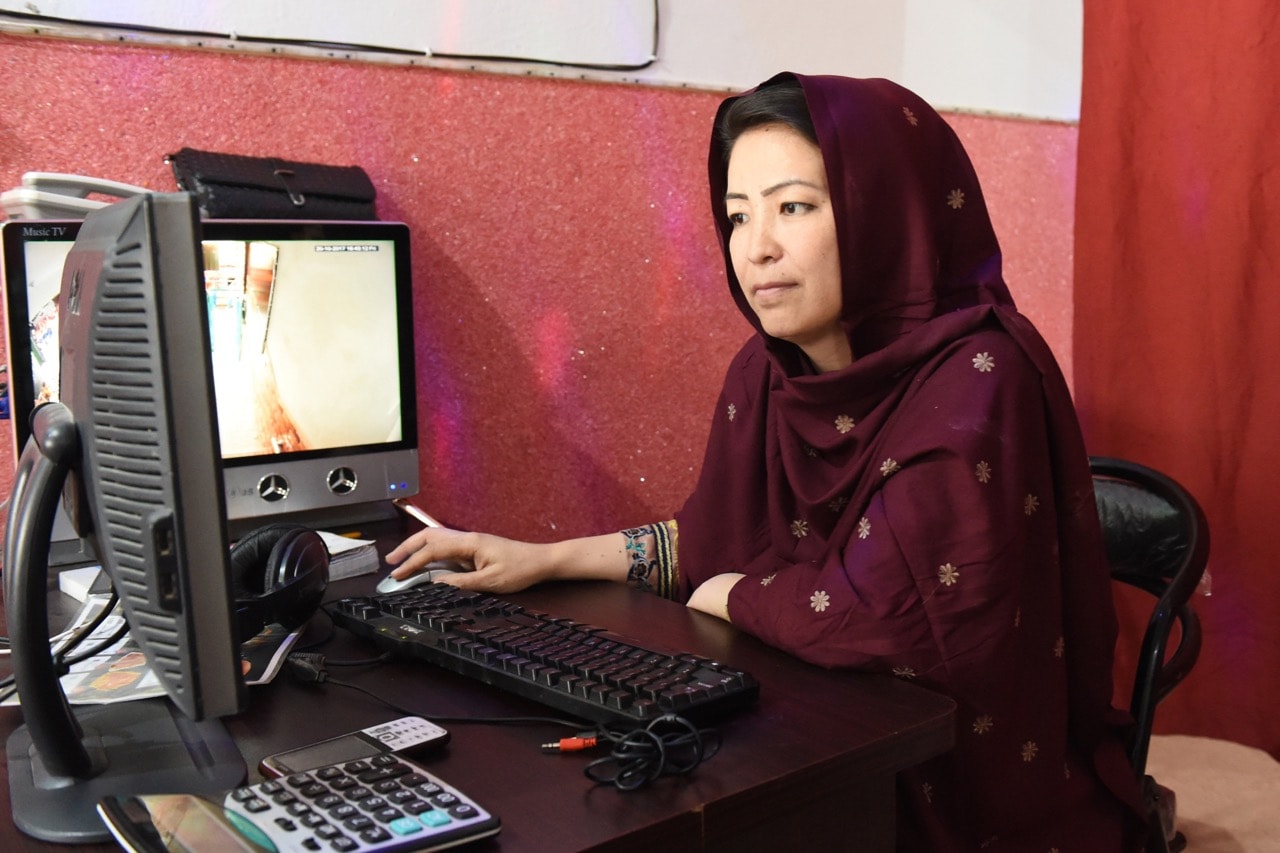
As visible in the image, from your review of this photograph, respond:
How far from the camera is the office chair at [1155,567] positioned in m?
1.20

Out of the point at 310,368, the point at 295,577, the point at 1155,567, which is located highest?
the point at 310,368

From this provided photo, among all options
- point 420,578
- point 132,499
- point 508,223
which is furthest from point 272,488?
point 132,499

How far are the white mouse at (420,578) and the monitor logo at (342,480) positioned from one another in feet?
0.86

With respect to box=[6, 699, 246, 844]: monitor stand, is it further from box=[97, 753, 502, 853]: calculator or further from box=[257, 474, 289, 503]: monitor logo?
box=[257, 474, 289, 503]: monitor logo

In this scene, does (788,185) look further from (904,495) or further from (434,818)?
(434,818)

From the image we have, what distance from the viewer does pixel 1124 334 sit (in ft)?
7.07

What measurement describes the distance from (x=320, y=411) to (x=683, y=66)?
90cm

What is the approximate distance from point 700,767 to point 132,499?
0.38 m

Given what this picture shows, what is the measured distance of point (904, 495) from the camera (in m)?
1.04

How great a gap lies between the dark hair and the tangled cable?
669 millimetres

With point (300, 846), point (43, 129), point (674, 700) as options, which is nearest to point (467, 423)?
point (43, 129)

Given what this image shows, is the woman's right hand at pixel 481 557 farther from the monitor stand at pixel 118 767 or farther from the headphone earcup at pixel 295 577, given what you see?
the monitor stand at pixel 118 767

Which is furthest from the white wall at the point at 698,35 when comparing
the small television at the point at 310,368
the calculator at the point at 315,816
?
the calculator at the point at 315,816

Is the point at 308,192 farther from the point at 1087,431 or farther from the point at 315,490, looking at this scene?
the point at 1087,431
